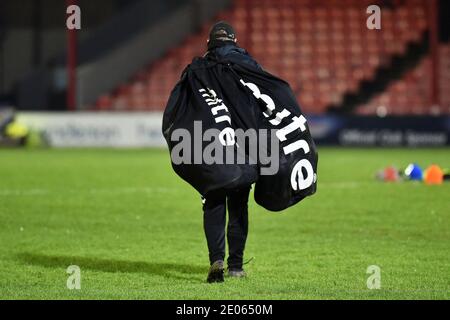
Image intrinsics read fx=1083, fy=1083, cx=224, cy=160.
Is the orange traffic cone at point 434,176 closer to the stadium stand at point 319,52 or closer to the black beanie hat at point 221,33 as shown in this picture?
the black beanie hat at point 221,33

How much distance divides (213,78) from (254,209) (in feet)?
21.2

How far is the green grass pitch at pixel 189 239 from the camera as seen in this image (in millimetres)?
8039

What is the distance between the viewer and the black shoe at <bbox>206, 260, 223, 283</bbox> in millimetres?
8133

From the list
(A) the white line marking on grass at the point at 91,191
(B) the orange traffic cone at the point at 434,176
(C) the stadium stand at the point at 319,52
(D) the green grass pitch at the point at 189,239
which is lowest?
(D) the green grass pitch at the point at 189,239

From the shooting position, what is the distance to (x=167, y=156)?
23.9 metres

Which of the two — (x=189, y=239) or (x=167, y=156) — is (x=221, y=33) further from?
(x=167, y=156)

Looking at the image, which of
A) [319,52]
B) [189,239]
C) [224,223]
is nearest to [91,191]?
[189,239]

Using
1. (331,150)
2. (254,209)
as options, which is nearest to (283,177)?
(254,209)

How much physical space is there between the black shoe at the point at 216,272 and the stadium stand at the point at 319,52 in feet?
71.3

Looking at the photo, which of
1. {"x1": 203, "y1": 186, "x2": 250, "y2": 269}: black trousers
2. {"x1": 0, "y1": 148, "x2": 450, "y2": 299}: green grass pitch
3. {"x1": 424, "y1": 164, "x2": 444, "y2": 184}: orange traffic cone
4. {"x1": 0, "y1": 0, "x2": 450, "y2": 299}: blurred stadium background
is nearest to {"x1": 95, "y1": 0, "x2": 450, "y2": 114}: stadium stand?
{"x1": 0, "y1": 0, "x2": 450, "y2": 299}: blurred stadium background

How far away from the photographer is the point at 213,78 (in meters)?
8.12

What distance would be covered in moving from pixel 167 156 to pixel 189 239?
12.8 metres

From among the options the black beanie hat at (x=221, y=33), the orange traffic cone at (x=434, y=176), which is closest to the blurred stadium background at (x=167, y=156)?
the orange traffic cone at (x=434, y=176)
